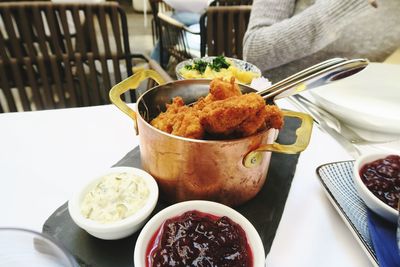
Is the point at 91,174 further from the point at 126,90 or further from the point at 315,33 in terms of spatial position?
the point at 315,33

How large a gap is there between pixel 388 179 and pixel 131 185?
47cm

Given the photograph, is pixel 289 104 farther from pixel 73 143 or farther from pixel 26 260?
pixel 26 260

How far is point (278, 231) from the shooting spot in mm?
542

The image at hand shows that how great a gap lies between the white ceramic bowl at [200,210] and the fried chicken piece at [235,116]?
0.13 metres

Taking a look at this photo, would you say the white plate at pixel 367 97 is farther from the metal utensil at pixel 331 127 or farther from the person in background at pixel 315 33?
the person in background at pixel 315 33

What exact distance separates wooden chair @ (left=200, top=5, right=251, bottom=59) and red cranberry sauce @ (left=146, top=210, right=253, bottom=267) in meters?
1.21

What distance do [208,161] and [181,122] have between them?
0.31 feet

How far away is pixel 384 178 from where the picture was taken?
0.55 metres

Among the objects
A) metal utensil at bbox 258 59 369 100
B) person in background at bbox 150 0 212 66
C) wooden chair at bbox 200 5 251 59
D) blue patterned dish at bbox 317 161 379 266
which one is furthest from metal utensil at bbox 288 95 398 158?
person in background at bbox 150 0 212 66

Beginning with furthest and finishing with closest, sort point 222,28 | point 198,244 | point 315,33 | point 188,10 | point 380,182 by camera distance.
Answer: point 188,10
point 222,28
point 315,33
point 380,182
point 198,244

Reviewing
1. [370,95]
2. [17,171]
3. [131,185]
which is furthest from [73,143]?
[370,95]

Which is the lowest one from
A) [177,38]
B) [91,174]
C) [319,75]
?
[177,38]

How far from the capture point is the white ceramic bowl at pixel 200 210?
42 centimetres

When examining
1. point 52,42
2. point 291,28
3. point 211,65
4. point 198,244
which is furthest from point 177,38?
point 198,244
